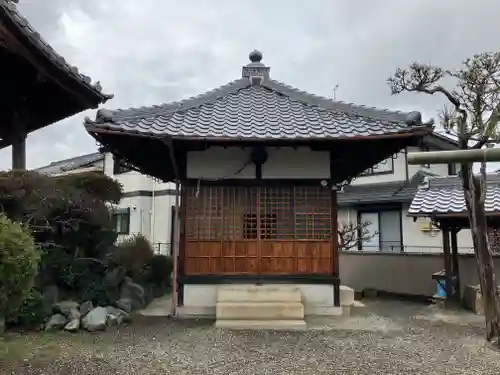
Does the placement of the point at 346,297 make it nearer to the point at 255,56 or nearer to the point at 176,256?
the point at 176,256

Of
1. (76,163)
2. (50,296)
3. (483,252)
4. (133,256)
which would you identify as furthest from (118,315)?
(76,163)

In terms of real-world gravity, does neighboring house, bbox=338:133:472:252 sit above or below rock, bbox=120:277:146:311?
above

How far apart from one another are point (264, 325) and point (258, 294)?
0.66 m

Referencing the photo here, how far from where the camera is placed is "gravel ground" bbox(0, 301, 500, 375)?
4828 millimetres

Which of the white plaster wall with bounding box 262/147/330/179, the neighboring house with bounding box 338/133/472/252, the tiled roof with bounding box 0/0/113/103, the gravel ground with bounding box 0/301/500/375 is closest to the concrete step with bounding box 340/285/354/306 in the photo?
the gravel ground with bounding box 0/301/500/375

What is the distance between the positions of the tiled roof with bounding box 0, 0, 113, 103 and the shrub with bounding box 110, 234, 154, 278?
4.01 meters

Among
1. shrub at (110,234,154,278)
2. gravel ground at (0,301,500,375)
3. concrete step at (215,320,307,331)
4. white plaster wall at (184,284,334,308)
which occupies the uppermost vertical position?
shrub at (110,234,154,278)

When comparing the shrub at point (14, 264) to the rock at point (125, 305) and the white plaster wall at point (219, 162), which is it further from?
the white plaster wall at point (219, 162)

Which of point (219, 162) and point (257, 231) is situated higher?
point (219, 162)

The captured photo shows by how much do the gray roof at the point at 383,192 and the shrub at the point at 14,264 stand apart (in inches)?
512

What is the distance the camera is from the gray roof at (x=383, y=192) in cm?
1520

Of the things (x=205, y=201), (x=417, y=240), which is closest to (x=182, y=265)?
(x=205, y=201)

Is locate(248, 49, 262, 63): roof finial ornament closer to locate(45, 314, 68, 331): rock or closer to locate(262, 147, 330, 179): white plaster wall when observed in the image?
locate(262, 147, 330, 179): white plaster wall

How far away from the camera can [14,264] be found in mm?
3953
